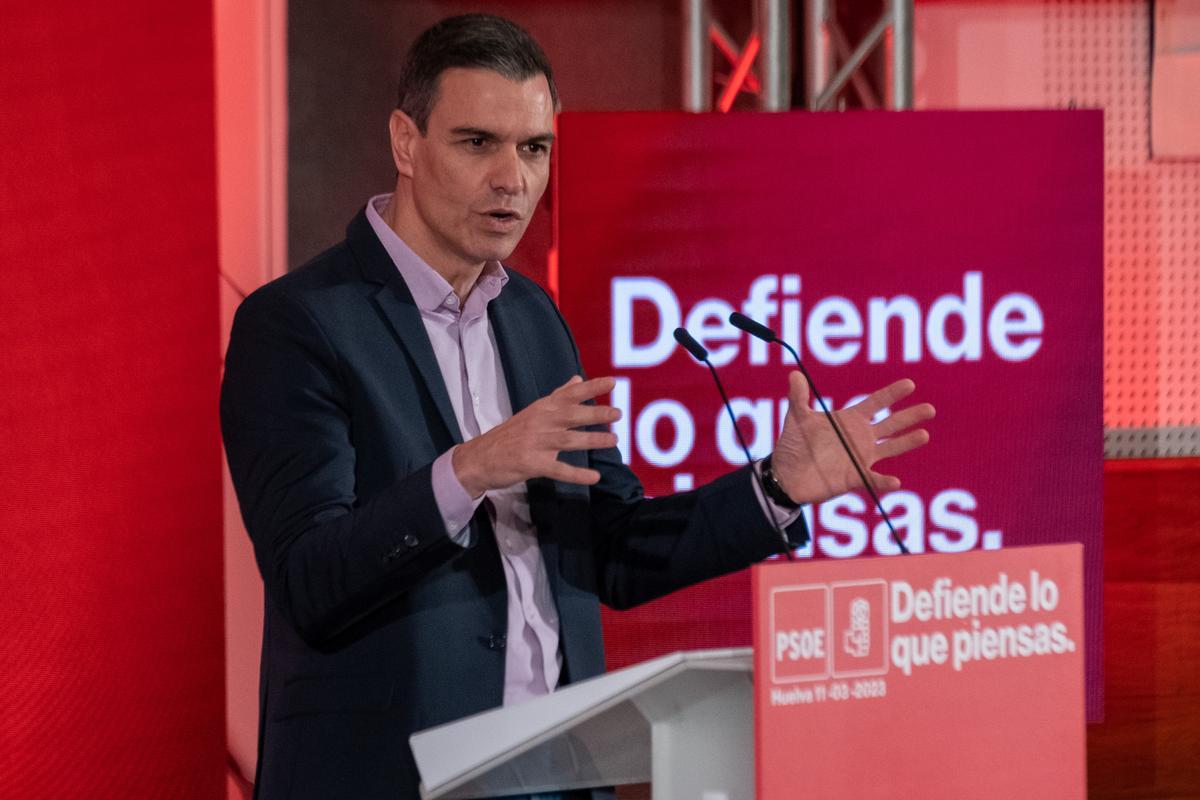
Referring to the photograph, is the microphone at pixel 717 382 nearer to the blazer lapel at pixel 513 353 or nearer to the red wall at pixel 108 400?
the blazer lapel at pixel 513 353

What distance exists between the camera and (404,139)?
1931 mm

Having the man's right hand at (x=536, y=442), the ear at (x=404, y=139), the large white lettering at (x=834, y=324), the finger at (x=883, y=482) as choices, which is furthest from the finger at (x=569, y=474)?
the large white lettering at (x=834, y=324)

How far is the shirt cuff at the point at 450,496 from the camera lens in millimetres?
1530

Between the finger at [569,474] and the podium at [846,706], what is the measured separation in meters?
0.25

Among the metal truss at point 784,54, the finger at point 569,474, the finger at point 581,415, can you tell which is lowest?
the finger at point 569,474

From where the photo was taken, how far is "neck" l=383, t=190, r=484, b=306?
189 centimetres

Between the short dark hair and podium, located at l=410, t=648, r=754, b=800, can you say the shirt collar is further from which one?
podium, located at l=410, t=648, r=754, b=800

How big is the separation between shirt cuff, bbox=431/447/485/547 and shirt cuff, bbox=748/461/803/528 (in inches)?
16.1

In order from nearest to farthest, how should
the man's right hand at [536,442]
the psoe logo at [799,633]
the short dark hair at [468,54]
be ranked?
the psoe logo at [799,633] → the man's right hand at [536,442] → the short dark hair at [468,54]

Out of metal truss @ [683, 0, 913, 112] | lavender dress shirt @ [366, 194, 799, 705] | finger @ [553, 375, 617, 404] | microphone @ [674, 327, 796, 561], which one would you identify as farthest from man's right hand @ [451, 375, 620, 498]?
metal truss @ [683, 0, 913, 112]

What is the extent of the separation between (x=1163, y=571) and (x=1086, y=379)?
0.89 metres

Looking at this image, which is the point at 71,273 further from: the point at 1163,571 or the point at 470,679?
the point at 1163,571

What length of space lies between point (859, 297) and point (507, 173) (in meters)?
1.55

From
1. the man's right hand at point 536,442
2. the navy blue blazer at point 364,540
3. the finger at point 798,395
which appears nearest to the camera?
the man's right hand at point 536,442
